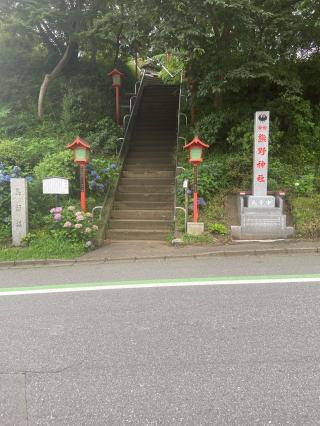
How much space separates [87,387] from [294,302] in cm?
290

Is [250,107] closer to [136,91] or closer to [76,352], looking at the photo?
[136,91]

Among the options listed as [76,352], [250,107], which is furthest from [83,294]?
[250,107]

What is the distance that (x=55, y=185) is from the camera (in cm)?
869

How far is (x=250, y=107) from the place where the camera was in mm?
11695

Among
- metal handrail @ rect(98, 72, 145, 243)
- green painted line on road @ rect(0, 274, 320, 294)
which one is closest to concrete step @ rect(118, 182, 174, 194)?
metal handrail @ rect(98, 72, 145, 243)

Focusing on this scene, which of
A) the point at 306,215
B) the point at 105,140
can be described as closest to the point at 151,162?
the point at 105,140

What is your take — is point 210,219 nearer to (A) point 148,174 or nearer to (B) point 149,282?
(A) point 148,174

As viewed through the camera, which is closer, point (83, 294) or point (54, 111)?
point (83, 294)

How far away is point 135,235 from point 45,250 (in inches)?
88.7

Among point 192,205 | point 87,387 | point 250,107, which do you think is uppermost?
point 250,107

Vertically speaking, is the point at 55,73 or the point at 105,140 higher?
the point at 55,73

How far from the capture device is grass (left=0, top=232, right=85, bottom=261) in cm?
795

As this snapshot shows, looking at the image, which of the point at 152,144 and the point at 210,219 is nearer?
the point at 210,219

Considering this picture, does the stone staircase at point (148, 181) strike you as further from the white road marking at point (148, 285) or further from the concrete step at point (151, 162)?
the white road marking at point (148, 285)
